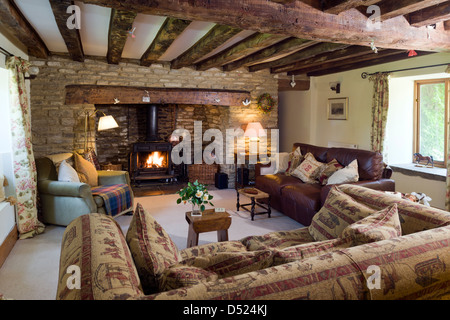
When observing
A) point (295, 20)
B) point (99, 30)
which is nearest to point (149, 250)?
point (295, 20)

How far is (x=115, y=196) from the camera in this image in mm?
4250

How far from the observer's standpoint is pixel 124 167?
6949 mm

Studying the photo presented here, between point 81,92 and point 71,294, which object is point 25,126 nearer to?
point 81,92

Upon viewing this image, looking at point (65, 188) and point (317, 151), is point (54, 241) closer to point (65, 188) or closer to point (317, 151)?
point (65, 188)

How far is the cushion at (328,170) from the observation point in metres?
4.41

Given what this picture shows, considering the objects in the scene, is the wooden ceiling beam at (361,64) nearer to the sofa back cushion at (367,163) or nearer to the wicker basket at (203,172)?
the sofa back cushion at (367,163)

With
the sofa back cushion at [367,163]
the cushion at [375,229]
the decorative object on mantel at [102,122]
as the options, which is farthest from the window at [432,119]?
the decorative object on mantel at [102,122]

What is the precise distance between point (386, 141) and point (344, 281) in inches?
182

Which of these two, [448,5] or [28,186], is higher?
[448,5]

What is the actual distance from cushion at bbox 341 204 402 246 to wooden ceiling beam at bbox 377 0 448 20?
1.51 metres

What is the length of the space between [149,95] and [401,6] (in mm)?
4251

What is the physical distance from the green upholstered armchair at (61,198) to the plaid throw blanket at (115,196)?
0.22 feet

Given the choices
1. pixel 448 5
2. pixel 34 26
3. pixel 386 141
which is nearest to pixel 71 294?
pixel 448 5
